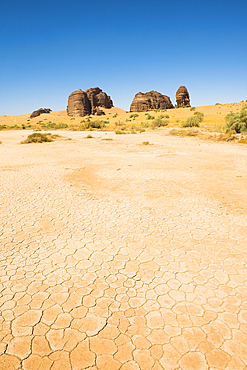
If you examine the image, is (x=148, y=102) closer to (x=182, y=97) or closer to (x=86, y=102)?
(x=182, y=97)

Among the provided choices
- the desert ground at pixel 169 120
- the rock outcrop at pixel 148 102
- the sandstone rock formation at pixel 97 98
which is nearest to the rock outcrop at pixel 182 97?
the rock outcrop at pixel 148 102

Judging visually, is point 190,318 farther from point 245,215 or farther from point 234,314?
point 245,215

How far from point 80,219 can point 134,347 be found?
284cm

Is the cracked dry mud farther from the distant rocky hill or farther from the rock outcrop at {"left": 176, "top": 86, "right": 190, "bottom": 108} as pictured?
the rock outcrop at {"left": 176, "top": 86, "right": 190, "bottom": 108}

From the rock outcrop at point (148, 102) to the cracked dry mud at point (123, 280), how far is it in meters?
64.3

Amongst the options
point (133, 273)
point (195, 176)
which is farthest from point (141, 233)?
point (195, 176)

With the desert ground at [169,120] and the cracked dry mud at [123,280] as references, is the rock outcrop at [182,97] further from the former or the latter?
the cracked dry mud at [123,280]

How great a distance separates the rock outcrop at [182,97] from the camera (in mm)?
64250

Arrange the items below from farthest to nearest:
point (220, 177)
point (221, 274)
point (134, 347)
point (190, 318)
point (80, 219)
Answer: point (220, 177) → point (80, 219) → point (221, 274) → point (190, 318) → point (134, 347)

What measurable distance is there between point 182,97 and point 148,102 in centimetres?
1009

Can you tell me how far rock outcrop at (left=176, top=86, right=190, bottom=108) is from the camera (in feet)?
211

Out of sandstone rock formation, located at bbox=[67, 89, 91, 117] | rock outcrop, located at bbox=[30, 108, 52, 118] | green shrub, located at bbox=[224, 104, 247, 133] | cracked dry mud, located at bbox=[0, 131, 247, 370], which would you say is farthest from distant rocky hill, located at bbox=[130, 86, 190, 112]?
cracked dry mud, located at bbox=[0, 131, 247, 370]

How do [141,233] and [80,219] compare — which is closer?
[141,233]

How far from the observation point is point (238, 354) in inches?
78.2
